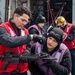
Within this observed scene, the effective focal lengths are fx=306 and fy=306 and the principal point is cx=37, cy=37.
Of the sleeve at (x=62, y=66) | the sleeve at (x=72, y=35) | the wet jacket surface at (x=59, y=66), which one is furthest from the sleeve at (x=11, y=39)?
the sleeve at (x=72, y=35)

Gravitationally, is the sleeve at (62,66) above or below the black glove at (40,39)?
below

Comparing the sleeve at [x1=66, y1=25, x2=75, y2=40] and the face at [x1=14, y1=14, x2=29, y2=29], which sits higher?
the face at [x1=14, y1=14, x2=29, y2=29]

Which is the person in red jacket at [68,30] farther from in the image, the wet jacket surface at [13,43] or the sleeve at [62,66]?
the sleeve at [62,66]

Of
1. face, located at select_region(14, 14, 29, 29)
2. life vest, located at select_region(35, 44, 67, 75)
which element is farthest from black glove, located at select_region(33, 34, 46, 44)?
face, located at select_region(14, 14, 29, 29)

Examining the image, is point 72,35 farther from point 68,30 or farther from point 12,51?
point 12,51

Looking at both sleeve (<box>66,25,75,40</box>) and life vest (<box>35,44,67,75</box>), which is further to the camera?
sleeve (<box>66,25,75,40</box>)

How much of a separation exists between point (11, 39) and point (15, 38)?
50 mm

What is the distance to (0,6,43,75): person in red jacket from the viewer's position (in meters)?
3.72

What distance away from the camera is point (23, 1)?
40.5 feet

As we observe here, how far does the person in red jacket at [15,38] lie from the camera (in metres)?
3.72

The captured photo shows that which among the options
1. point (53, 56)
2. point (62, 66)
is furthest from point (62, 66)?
point (53, 56)

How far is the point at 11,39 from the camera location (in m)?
3.72

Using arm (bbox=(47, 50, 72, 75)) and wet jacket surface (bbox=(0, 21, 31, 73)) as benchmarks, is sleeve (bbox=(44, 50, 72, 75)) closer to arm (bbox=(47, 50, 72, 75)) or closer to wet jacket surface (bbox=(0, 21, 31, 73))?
arm (bbox=(47, 50, 72, 75))

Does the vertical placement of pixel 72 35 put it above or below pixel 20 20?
below
